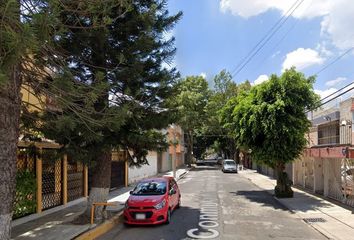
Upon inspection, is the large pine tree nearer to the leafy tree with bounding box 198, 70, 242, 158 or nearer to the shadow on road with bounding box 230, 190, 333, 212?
the shadow on road with bounding box 230, 190, 333, 212

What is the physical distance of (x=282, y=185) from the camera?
2125cm

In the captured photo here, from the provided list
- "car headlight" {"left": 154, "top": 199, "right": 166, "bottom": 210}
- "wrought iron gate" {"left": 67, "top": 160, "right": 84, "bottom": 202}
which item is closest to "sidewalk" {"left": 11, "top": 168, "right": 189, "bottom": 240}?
"car headlight" {"left": 154, "top": 199, "right": 166, "bottom": 210}

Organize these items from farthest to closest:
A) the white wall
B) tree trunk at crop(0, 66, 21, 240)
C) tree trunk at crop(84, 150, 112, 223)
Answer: the white wall, tree trunk at crop(84, 150, 112, 223), tree trunk at crop(0, 66, 21, 240)

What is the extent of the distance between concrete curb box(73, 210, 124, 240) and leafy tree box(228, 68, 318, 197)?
847 centimetres

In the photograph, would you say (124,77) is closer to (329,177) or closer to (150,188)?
(150,188)

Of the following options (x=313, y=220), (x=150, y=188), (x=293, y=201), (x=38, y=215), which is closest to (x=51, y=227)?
(x=38, y=215)

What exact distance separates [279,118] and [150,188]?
8144mm

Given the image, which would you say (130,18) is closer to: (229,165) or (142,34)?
(142,34)

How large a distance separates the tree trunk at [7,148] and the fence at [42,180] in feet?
16.1

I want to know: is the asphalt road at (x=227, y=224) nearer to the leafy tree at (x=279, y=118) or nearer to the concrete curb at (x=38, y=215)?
the leafy tree at (x=279, y=118)

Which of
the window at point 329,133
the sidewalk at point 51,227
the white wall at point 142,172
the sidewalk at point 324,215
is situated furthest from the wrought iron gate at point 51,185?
the window at point 329,133

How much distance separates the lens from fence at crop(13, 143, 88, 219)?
43.0 feet

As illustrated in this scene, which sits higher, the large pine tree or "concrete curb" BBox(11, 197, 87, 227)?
the large pine tree

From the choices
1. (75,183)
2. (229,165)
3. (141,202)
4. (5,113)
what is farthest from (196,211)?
(229,165)
